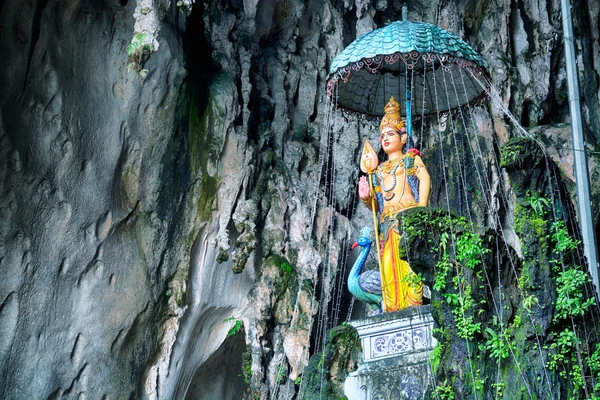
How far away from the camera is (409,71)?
30.8 ft

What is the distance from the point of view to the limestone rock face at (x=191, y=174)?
26.2ft

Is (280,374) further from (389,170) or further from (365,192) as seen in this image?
(389,170)

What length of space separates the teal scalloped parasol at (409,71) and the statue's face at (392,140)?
524 millimetres

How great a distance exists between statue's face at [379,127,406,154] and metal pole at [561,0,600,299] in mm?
1694

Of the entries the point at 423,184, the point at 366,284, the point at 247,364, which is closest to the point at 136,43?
the point at 423,184

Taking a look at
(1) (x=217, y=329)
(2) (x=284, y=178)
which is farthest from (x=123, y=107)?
(1) (x=217, y=329)

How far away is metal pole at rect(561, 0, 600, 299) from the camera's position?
279 inches

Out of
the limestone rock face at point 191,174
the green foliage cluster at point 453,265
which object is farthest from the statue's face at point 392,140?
the green foliage cluster at point 453,265

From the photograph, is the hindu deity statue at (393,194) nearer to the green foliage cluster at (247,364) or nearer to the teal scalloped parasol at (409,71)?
the teal scalloped parasol at (409,71)

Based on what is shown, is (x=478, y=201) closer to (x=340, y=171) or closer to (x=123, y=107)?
(x=340, y=171)

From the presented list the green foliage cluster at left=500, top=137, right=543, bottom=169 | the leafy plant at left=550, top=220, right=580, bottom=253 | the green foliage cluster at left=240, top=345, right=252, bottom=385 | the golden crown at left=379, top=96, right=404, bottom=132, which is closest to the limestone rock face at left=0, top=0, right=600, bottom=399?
the green foliage cluster at left=240, top=345, right=252, bottom=385

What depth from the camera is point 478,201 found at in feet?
33.9

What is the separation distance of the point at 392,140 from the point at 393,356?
7.75 ft

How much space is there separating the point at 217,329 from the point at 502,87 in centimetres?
474
